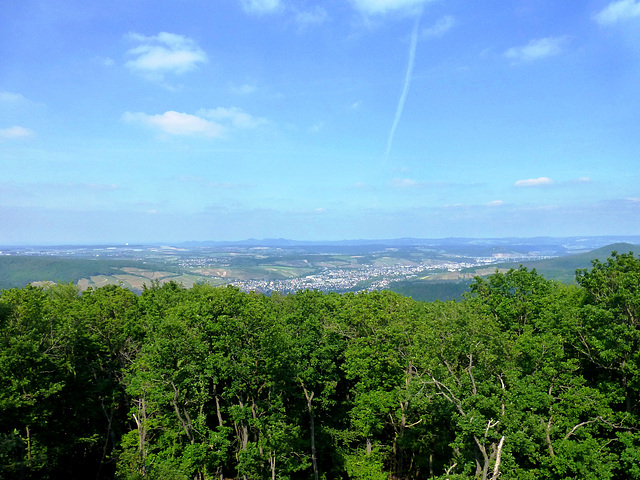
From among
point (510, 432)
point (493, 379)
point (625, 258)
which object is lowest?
point (510, 432)

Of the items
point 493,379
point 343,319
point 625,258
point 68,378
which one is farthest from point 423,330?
point 68,378

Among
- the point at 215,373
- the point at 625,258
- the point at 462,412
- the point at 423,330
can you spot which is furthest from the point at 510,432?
the point at 215,373

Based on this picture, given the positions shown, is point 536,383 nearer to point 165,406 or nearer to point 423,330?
point 423,330

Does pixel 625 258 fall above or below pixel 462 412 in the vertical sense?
above

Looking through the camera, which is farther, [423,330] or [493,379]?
[423,330]

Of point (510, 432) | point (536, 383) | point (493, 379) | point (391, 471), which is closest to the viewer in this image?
point (510, 432)

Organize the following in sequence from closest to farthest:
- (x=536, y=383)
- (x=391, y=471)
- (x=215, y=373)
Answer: (x=536, y=383), (x=215, y=373), (x=391, y=471)
